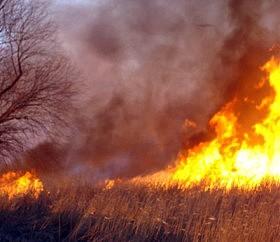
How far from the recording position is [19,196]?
10.9 meters

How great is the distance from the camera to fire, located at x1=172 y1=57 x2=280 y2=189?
18.6m

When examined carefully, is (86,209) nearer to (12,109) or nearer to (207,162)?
(12,109)

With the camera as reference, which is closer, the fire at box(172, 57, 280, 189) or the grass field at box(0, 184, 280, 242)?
the grass field at box(0, 184, 280, 242)

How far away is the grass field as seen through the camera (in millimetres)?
8641

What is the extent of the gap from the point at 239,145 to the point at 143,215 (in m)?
11.2

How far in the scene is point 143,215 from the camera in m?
9.15

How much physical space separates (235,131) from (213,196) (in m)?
10.4

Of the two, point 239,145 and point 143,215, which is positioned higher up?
point 239,145

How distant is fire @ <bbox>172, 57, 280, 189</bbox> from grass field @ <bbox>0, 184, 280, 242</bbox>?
7496 mm

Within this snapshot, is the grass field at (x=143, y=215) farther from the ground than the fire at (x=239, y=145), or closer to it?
A: closer to it

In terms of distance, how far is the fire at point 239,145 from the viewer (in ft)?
61.2

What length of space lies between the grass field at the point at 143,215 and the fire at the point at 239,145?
24.6ft

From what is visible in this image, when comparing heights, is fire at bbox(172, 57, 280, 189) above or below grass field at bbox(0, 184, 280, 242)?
above

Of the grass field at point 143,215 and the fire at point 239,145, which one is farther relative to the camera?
the fire at point 239,145
